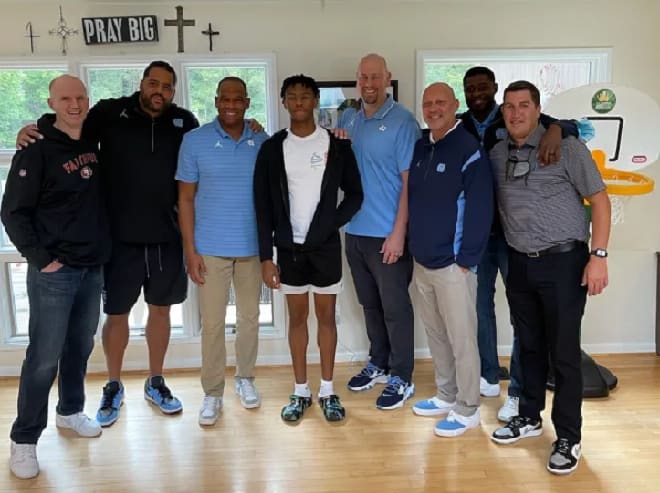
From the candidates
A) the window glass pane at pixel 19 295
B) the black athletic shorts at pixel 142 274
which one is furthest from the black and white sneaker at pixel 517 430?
the window glass pane at pixel 19 295

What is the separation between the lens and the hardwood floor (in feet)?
7.82

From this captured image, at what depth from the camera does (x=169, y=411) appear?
3.02 metres

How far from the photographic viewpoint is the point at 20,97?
3.50 meters

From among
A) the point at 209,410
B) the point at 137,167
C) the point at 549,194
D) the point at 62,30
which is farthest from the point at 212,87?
the point at 549,194

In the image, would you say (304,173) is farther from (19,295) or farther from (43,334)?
(19,295)

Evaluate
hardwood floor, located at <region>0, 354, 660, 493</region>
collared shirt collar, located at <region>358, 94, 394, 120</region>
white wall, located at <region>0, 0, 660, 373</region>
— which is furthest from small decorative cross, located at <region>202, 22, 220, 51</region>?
hardwood floor, located at <region>0, 354, 660, 493</region>

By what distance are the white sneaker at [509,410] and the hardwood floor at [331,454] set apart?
69 mm

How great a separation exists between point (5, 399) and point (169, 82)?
6.40ft

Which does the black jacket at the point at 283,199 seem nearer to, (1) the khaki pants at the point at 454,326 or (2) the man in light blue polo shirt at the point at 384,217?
(2) the man in light blue polo shirt at the point at 384,217

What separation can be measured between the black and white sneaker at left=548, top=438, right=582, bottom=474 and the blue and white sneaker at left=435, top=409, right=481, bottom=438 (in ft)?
1.33

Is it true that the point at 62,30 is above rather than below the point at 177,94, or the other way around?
above

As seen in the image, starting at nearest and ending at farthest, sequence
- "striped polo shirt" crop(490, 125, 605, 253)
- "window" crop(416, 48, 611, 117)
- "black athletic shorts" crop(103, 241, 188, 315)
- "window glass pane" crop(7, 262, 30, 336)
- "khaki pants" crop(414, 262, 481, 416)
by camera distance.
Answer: "striped polo shirt" crop(490, 125, 605, 253) < "khaki pants" crop(414, 262, 481, 416) < "black athletic shorts" crop(103, 241, 188, 315) < "window" crop(416, 48, 611, 117) < "window glass pane" crop(7, 262, 30, 336)

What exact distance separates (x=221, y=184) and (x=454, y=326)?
1226 mm

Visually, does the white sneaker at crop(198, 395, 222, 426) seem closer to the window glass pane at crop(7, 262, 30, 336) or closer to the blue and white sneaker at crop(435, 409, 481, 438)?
the blue and white sneaker at crop(435, 409, 481, 438)
